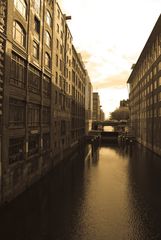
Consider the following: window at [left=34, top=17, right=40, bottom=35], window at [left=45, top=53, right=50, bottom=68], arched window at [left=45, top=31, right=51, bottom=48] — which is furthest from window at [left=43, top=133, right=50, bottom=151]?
window at [left=34, top=17, right=40, bottom=35]

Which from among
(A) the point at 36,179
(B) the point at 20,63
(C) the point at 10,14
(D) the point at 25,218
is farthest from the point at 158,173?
(C) the point at 10,14

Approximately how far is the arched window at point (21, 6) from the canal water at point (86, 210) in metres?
20.7

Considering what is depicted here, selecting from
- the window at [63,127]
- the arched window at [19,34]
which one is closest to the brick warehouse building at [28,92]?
the arched window at [19,34]

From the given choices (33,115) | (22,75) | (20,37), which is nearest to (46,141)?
(33,115)

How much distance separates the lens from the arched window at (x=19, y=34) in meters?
23.6

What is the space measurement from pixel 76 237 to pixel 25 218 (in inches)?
213

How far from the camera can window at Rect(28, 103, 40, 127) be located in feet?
94.0

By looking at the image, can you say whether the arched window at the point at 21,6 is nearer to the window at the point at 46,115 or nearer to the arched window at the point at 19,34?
the arched window at the point at 19,34

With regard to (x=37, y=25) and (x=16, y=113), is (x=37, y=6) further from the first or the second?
(x=16, y=113)

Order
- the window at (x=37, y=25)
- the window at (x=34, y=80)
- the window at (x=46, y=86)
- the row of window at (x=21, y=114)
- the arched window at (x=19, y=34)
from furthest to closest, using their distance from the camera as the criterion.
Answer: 1. the window at (x=46, y=86)
2. the window at (x=37, y=25)
3. the window at (x=34, y=80)
4. the arched window at (x=19, y=34)
5. the row of window at (x=21, y=114)

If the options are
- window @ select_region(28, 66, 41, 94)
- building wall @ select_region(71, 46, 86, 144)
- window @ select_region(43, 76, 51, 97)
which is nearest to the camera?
window @ select_region(28, 66, 41, 94)

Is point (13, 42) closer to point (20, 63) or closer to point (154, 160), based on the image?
point (20, 63)

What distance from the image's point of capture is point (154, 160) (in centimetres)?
4972

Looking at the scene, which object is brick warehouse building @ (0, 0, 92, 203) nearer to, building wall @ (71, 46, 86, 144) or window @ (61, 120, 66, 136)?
window @ (61, 120, 66, 136)
